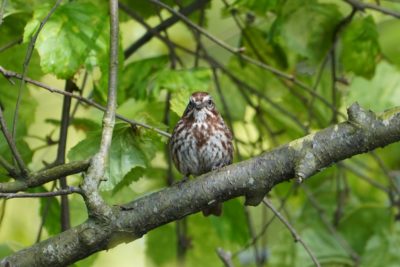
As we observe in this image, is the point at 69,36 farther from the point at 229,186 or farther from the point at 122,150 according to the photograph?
the point at 229,186

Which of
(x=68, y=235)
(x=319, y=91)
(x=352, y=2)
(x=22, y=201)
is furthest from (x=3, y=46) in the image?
(x=22, y=201)

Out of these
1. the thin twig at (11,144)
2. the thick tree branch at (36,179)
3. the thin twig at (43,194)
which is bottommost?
the thin twig at (43,194)

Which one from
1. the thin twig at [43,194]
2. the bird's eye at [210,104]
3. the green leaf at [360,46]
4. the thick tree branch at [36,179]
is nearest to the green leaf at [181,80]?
the bird's eye at [210,104]

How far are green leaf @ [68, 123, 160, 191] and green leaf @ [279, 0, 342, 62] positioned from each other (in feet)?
4.12

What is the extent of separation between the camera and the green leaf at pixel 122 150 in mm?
4207

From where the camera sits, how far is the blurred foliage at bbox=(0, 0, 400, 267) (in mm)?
4234

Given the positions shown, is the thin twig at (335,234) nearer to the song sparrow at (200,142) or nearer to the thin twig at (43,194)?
the song sparrow at (200,142)

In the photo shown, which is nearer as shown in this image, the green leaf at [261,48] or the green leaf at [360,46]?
the green leaf at [360,46]

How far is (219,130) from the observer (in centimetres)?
519

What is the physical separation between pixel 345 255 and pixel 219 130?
1187 millimetres

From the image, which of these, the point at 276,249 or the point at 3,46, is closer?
the point at 3,46

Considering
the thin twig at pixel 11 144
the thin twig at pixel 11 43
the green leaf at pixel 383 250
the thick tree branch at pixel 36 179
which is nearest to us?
the thin twig at pixel 11 144

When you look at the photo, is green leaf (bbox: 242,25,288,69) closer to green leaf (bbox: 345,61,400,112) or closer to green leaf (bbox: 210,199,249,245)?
green leaf (bbox: 345,61,400,112)

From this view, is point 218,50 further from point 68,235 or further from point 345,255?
point 68,235
